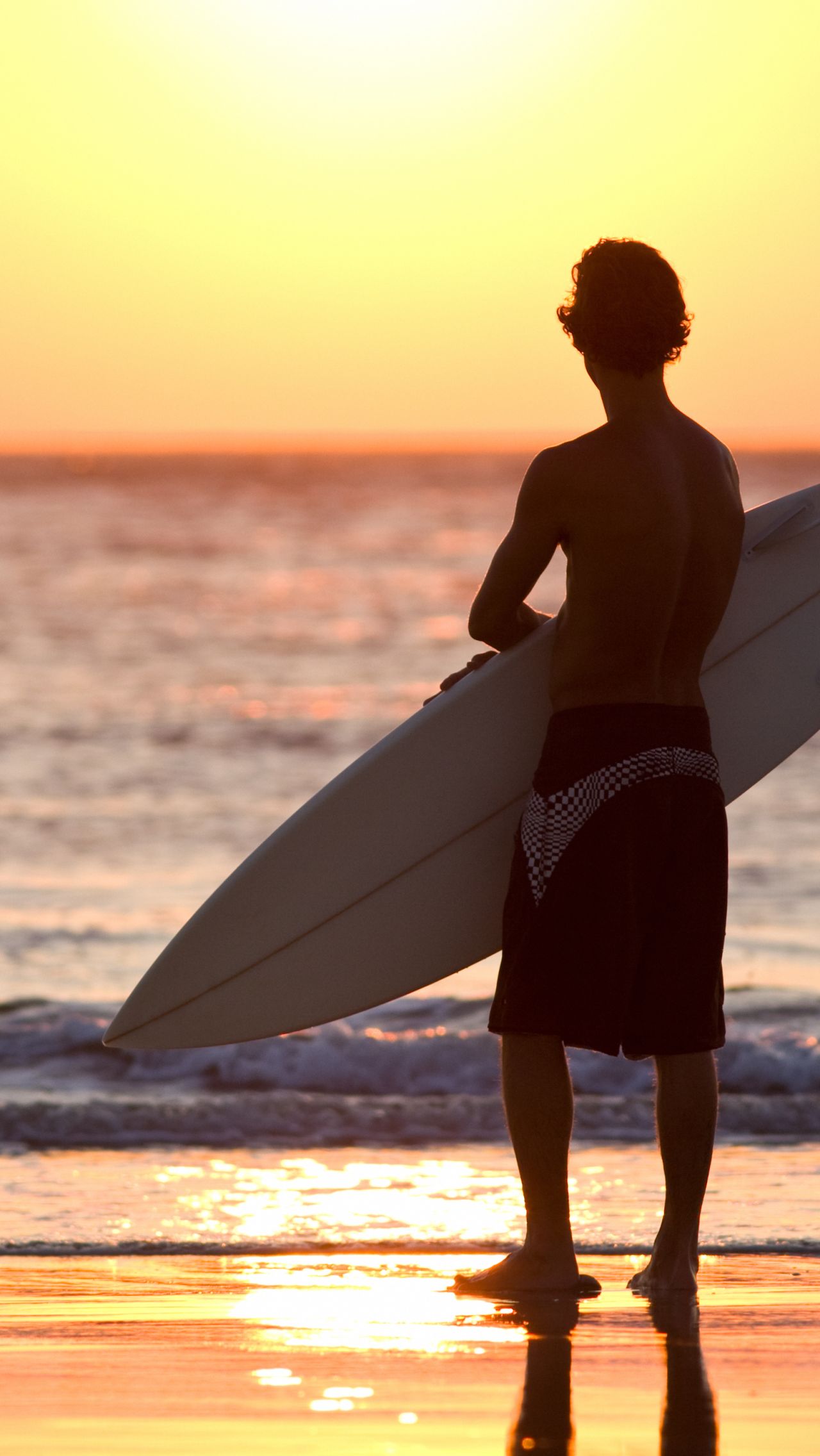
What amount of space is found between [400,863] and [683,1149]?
749mm

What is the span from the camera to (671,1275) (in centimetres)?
298

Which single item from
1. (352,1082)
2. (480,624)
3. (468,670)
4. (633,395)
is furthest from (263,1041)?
(633,395)

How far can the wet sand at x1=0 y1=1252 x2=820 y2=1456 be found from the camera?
7.70 feet

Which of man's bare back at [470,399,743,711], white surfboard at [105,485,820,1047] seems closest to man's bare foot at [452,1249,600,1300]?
white surfboard at [105,485,820,1047]

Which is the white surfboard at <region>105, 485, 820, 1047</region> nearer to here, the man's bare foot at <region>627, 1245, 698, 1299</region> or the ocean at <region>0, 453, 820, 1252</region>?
the ocean at <region>0, 453, 820, 1252</region>

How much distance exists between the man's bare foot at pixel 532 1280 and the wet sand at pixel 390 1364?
0.05 metres

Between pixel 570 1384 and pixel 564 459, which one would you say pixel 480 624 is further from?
pixel 570 1384

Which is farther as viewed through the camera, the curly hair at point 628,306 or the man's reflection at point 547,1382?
the curly hair at point 628,306

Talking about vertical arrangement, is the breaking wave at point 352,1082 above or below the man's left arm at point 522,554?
below

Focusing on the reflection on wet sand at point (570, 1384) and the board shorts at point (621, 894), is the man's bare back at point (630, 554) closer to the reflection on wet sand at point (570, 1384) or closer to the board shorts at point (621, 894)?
the board shorts at point (621, 894)

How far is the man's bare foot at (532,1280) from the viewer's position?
2977mm

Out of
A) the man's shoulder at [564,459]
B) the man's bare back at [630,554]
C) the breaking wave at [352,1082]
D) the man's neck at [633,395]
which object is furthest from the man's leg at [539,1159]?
the breaking wave at [352,1082]

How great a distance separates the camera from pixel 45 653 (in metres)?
17.6

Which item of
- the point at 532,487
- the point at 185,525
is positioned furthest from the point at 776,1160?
the point at 185,525
